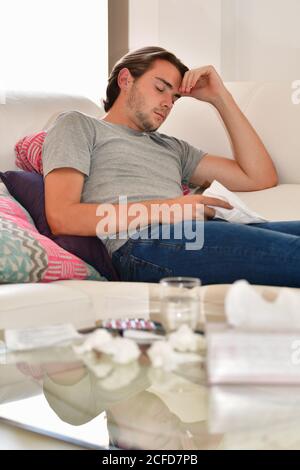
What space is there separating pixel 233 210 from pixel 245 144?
1.18ft

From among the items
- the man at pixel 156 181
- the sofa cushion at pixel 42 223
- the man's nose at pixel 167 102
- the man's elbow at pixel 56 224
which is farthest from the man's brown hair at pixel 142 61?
the man's elbow at pixel 56 224

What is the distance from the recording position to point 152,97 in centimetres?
230

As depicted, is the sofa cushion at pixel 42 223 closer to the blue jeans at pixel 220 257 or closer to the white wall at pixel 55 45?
the blue jeans at pixel 220 257

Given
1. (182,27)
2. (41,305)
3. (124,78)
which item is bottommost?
(41,305)

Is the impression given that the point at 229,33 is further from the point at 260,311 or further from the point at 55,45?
the point at 260,311

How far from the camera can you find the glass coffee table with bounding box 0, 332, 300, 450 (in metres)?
0.87

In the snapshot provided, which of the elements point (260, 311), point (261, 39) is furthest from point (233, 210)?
point (261, 39)

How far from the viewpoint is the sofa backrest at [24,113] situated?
2.21 m

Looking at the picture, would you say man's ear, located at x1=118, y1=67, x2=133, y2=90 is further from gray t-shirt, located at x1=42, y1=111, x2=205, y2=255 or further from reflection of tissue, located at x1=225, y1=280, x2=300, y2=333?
reflection of tissue, located at x1=225, y1=280, x2=300, y2=333

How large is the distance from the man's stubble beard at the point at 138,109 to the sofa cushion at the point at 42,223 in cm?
37

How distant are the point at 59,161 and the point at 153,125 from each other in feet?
1.37

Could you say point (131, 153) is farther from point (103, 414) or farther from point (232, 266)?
point (103, 414)

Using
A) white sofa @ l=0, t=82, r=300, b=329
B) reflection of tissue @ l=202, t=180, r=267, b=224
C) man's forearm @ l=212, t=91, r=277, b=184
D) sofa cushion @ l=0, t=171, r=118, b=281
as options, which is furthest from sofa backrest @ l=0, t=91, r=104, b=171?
reflection of tissue @ l=202, t=180, r=267, b=224
